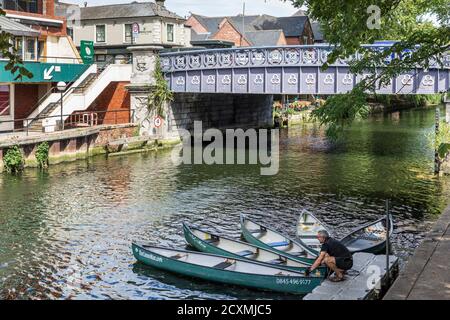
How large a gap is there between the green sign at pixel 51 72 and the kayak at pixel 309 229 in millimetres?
25550

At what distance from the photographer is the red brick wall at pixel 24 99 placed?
4647 cm

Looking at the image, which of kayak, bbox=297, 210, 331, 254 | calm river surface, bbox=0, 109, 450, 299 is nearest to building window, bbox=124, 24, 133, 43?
calm river surface, bbox=0, 109, 450, 299

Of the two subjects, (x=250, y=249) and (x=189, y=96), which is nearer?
(x=250, y=249)

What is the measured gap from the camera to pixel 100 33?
69250mm

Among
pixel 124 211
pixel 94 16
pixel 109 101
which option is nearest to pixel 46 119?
pixel 109 101

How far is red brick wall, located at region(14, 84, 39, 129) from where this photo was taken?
46.5m

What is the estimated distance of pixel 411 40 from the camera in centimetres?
1794

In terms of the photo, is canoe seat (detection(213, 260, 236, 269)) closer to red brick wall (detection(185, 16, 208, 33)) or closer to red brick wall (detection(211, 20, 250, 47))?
red brick wall (detection(211, 20, 250, 47))

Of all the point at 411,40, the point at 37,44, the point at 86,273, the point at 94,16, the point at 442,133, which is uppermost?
the point at 94,16

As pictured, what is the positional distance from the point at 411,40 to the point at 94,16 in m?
56.7

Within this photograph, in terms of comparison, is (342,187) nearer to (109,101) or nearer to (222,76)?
(222,76)

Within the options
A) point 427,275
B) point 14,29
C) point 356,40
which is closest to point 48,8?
point 14,29

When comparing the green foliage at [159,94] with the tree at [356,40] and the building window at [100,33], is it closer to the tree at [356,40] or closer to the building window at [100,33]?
the building window at [100,33]
